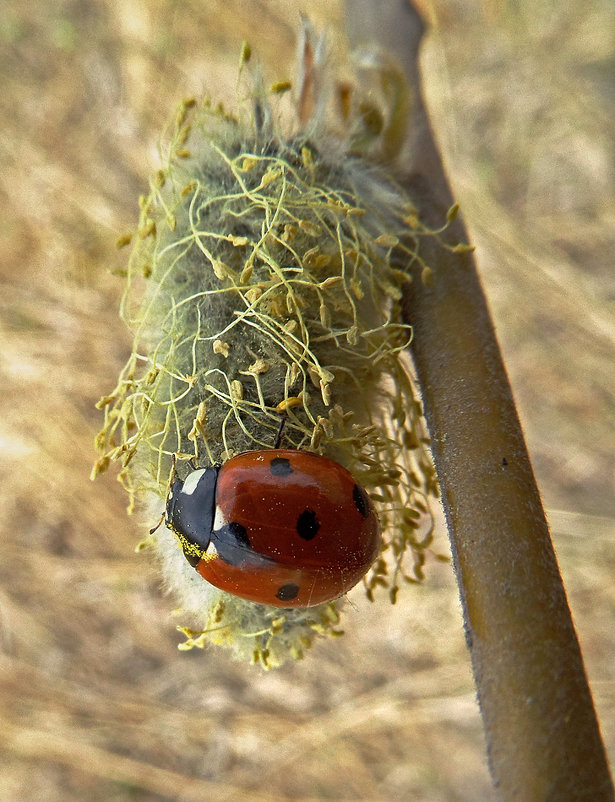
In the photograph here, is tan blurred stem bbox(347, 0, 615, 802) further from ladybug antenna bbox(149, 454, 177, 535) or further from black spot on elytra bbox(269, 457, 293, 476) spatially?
ladybug antenna bbox(149, 454, 177, 535)

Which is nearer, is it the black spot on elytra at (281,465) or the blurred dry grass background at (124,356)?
the black spot on elytra at (281,465)

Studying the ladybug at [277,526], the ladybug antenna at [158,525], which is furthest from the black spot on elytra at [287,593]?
the ladybug antenna at [158,525]

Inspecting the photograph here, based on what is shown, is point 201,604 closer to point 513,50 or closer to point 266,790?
point 266,790

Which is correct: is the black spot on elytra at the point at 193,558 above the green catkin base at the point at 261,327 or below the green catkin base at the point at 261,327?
below

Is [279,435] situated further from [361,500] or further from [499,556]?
[499,556]

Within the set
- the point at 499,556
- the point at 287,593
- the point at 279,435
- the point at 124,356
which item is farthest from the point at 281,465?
the point at 124,356

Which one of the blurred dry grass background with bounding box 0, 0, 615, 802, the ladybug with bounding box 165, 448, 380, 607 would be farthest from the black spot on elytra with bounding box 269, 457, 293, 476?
the blurred dry grass background with bounding box 0, 0, 615, 802

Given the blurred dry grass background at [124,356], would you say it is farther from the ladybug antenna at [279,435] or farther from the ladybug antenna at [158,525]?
the ladybug antenna at [279,435]
